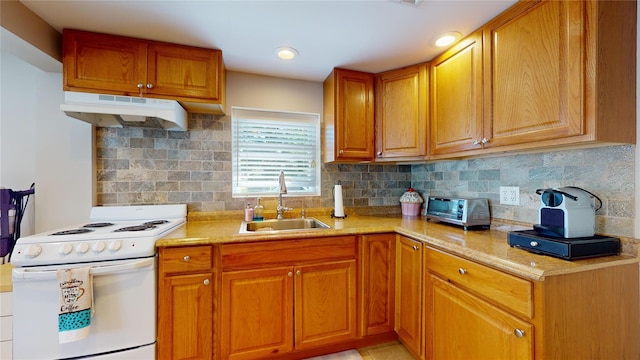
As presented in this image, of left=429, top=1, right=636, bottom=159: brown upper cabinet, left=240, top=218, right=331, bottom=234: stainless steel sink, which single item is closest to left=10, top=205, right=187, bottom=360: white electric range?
left=240, top=218, right=331, bottom=234: stainless steel sink

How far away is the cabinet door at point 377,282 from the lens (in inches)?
69.4

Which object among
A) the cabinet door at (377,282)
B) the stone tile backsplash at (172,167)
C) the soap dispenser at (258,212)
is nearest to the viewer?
the cabinet door at (377,282)

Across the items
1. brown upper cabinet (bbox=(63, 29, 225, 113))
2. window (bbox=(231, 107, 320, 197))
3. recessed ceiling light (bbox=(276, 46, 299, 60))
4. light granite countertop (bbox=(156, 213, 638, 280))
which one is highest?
recessed ceiling light (bbox=(276, 46, 299, 60))

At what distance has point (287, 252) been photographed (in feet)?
5.30

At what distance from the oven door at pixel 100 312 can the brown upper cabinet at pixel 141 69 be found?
1.09 m

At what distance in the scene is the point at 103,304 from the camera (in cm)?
133

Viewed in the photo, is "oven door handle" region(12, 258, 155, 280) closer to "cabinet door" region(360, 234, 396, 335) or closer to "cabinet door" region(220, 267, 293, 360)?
"cabinet door" region(220, 267, 293, 360)

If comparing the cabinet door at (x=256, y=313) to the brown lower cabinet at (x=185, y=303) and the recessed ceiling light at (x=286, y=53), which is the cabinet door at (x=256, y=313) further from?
the recessed ceiling light at (x=286, y=53)

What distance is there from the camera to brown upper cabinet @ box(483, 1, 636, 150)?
1037 mm

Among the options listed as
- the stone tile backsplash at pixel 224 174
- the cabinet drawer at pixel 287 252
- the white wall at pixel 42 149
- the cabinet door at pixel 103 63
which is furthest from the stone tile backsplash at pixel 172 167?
the cabinet drawer at pixel 287 252

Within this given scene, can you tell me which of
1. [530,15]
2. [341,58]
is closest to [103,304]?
[341,58]

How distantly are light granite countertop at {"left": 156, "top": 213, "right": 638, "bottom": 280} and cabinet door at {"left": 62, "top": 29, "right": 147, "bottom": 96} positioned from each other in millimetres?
1032

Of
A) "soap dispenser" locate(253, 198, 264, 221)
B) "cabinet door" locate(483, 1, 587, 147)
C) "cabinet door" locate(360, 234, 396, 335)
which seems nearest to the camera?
"cabinet door" locate(483, 1, 587, 147)

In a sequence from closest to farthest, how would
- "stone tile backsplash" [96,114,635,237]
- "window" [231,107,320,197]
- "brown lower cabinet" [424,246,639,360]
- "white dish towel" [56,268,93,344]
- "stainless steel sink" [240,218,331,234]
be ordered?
"brown lower cabinet" [424,246,639,360]
"white dish towel" [56,268,93,344]
"stone tile backsplash" [96,114,635,237]
"stainless steel sink" [240,218,331,234]
"window" [231,107,320,197]
